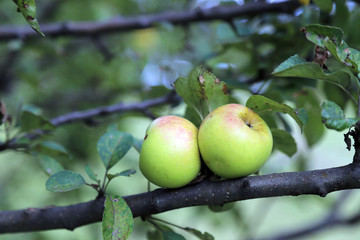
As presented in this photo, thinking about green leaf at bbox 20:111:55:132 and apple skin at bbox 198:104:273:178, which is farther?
green leaf at bbox 20:111:55:132

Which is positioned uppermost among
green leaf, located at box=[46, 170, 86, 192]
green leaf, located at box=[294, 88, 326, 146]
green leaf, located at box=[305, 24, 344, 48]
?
green leaf, located at box=[305, 24, 344, 48]

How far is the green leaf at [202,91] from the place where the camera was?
67 centimetres

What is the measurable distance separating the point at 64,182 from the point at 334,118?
1.64 feet

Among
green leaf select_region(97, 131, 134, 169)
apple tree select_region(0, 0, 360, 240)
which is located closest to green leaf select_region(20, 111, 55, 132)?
apple tree select_region(0, 0, 360, 240)

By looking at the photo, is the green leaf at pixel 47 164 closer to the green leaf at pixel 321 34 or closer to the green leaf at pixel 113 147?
the green leaf at pixel 113 147

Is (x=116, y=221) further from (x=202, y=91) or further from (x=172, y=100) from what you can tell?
(x=172, y=100)

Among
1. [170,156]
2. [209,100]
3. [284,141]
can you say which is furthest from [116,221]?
[284,141]

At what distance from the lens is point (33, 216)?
0.79 m

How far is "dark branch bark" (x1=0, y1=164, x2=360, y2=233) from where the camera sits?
1.92 feet

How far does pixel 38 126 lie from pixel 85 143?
0.96 m

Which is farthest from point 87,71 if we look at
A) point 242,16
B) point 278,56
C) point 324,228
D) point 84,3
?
point 324,228

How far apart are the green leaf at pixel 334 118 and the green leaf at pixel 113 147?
0.40 meters

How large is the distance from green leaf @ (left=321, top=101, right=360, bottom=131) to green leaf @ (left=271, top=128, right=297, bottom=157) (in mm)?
143

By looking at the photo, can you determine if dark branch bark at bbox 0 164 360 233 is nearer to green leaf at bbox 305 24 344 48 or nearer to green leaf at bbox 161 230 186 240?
green leaf at bbox 161 230 186 240
